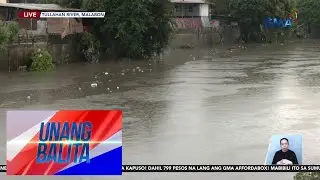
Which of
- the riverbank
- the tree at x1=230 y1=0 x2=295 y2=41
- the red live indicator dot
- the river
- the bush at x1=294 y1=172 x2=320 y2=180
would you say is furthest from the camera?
the tree at x1=230 y1=0 x2=295 y2=41

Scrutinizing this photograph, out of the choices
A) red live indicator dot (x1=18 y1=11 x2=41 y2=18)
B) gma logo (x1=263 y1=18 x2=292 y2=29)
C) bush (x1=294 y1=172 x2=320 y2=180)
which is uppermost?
gma logo (x1=263 y1=18 x2=292 y2=29)

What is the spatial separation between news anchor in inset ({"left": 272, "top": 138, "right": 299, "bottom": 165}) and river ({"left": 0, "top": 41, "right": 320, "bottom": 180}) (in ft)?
9.67

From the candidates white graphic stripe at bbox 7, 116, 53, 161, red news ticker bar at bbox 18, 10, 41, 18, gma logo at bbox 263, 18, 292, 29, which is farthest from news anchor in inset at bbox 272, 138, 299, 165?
gma logo at bbox 263, 18, 292, 29

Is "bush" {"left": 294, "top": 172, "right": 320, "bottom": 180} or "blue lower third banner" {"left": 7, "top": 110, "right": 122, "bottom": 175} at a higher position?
"blue lower third banner" {"left": 7, "top": 110, "right": 122, "bottom": 175}

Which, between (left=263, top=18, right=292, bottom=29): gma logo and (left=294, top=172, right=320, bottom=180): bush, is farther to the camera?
(left=263, top=18, right=292, bottom=29): gma logo

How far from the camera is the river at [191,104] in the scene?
8.47 meters

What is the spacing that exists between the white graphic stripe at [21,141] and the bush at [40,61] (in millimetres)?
20205

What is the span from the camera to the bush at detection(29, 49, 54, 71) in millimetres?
23750

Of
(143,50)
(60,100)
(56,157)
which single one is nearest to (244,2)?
(143,50)

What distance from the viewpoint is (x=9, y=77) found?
824 inches

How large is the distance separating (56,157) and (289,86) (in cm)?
1496

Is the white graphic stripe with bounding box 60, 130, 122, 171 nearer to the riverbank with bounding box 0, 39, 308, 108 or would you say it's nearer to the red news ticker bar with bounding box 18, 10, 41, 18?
the riverbank with bounding box 0, 39, 308, 108

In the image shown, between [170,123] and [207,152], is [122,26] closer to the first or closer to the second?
[170,123]

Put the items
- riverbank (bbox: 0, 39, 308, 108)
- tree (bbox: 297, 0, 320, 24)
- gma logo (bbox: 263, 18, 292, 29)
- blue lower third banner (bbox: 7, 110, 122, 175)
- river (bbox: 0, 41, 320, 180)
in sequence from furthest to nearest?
tree (bbox: 297, 0, 320, 24)
gma logo (bbox: 263, 18, 292, 29)
riverbank (bbox: 0, 39, 308, 108)
river (bbox: 0, 41, 320, 180)
blue lower third banner (bbox: 7, 110, 122, 175)
